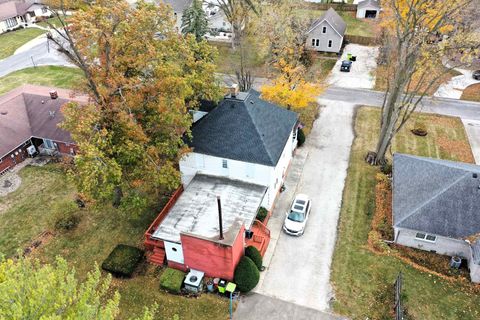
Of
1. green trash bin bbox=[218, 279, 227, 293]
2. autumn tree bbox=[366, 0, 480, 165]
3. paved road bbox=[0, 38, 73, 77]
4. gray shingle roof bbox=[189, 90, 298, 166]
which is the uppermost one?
autumn tree bbox=[366, 0, 480, 165]

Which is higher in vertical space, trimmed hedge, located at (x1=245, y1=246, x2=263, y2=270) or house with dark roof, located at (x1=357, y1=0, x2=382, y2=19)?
house with dark roof, located at (x1=357, y1=0, x2=382, y2=19)

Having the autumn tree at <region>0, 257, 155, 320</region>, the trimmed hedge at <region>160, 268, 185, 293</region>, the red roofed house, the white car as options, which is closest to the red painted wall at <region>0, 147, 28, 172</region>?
the red roofed house

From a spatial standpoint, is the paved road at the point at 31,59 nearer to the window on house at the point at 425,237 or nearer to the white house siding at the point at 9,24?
the white house siding at the point at 9,24

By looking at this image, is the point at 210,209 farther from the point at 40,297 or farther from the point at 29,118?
the point at 29,118

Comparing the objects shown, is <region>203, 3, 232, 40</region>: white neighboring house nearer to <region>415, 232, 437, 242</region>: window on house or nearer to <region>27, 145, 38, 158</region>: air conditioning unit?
<region>27, 145, 38, 158</region>: air conditioning unit

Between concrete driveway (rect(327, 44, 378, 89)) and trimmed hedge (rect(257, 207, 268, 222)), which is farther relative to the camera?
concrete driveway (rect(327, 44, 378, 89))

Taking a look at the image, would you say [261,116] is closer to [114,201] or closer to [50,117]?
[114,201]

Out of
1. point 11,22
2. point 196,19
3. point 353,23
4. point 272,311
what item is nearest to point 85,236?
point 272,311
